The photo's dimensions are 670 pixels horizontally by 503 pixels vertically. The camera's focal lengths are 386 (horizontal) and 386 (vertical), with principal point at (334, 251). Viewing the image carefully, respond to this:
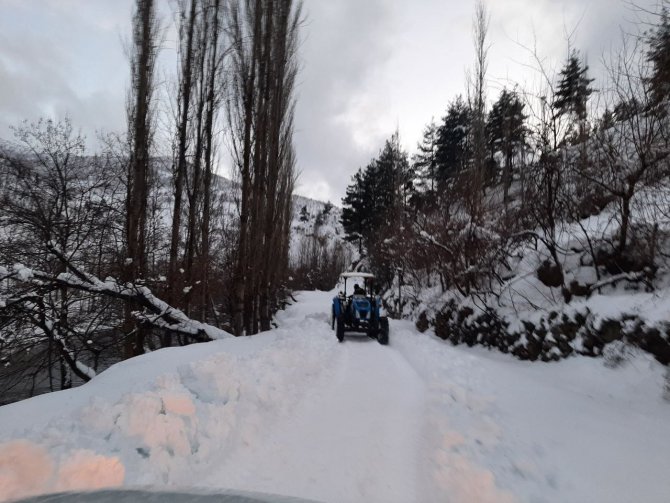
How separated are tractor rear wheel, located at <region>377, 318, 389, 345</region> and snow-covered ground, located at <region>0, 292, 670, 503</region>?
4.71 metres

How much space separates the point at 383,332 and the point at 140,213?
718 cm

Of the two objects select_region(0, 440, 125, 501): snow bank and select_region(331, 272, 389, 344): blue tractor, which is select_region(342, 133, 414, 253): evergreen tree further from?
select_region(0, 440, 125, 501): snow bank

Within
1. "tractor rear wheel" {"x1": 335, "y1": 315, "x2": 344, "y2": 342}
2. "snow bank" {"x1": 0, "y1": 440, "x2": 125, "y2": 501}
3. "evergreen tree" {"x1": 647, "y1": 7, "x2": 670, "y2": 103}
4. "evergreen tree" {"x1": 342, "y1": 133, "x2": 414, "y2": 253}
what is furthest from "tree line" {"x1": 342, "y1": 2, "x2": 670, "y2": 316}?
"evergreen tree" {"x1": 342, "y1": 133, "x2": 414, "y2": 253}

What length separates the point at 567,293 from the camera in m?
6.73

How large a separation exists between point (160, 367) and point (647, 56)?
8.13 metres

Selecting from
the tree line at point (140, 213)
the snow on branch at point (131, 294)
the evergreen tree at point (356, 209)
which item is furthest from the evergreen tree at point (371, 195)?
the snow on branch at point (131, 294)

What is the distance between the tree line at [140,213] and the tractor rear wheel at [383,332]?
4.00 meters

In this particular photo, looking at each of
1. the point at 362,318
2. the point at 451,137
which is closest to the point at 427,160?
the point at 451,137

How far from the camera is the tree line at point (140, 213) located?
9.06 m

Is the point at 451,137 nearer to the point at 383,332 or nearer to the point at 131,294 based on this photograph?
the point at 383,332

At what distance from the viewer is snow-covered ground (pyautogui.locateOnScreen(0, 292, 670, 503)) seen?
275 centimetres

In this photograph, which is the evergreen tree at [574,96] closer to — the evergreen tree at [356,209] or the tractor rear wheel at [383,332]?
the tractor rear wheel at [383,332]

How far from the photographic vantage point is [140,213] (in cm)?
1008

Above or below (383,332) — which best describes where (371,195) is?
above
